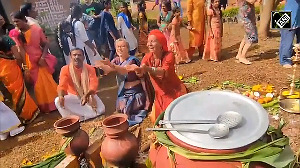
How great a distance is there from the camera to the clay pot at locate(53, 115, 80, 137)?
2.71 m

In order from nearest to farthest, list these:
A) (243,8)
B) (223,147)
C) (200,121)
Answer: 1. (223,147)
2. (200,121)
3. (243,8)

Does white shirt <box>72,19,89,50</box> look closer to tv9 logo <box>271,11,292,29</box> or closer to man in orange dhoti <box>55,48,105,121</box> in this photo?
man in orange dhoti <box>55,48,105,121</box>

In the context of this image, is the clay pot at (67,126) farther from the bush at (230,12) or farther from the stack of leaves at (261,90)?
the bush at (230,12)

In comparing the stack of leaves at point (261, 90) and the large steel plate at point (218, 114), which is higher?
the large steel plate at point (218, 114)

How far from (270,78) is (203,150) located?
4573mm

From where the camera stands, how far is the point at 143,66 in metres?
3.70

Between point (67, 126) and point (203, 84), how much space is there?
3.70m

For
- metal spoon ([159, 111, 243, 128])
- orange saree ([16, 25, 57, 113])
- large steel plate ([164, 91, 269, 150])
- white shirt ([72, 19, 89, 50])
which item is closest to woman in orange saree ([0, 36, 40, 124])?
orange saree ([16, 25, 57, 113])

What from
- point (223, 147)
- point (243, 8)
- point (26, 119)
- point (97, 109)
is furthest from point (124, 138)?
point (243, 8)

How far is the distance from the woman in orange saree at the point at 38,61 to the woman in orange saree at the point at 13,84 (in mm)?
203

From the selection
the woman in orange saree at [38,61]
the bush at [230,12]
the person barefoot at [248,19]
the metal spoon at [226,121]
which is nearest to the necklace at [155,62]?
the metal spoon at [226,121]

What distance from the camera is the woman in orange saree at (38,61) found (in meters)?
5.15

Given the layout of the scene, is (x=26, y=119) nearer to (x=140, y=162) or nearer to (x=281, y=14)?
(x=140, y=162)

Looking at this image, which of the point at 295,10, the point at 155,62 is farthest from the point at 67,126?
the point at 295,10
